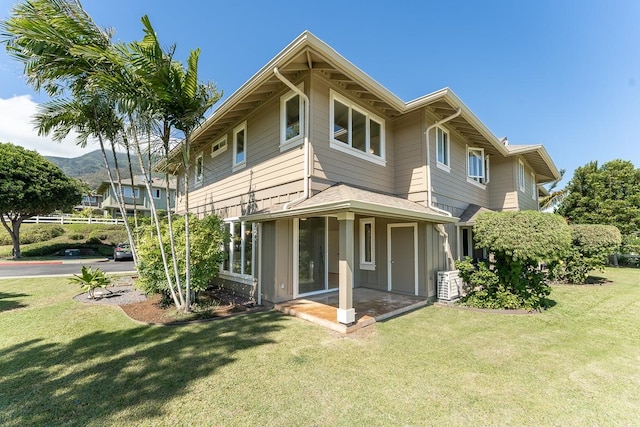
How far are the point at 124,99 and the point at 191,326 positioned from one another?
489 cm

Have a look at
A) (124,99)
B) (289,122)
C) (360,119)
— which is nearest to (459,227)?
(360,119)

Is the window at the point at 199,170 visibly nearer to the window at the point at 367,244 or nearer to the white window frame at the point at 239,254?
the white window frame at the point at 239,254

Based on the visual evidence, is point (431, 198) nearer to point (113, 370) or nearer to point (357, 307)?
point (357, 307)

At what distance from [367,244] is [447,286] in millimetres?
2771

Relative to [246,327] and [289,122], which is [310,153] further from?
[246,327]

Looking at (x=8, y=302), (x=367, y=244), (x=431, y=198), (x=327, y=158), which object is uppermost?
(x=327, y=158)

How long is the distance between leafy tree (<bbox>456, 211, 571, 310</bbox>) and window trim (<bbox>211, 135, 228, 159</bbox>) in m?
9.14

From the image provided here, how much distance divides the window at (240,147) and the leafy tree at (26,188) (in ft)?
64.6

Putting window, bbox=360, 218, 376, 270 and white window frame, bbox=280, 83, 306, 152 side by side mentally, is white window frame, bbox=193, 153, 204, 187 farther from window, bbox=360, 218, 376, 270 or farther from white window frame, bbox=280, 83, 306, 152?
window, bbox=360, 218, 376, 270

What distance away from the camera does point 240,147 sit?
32.9ft

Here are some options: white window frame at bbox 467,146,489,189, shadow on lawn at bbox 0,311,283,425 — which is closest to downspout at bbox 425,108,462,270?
white window frame at bbox 467,146,489,189

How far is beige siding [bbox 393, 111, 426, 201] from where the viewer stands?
8.87m

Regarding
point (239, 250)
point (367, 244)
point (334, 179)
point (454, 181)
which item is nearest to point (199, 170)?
point (239, 250)

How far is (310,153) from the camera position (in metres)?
6.95
